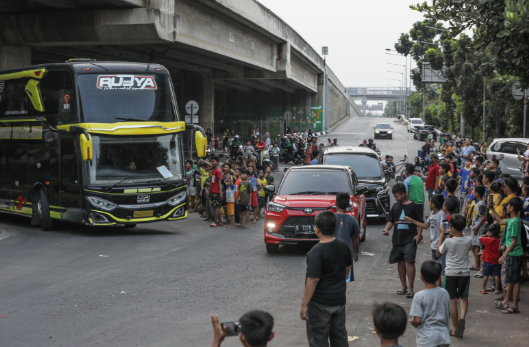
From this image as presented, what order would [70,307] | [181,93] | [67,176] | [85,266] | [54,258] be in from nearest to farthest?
[70,307] < [85,266] < [54,258] < [67,176] < [181,93]

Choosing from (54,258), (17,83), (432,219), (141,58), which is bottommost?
(54,258)

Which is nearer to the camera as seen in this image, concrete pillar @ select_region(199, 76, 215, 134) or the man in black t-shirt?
the man in black t-shirt

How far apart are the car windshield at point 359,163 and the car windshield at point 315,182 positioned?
4141 mm

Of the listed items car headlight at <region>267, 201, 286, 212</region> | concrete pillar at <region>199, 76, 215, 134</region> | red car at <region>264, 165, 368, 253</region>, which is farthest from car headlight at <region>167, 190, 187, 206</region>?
concrete pillar at <region>199, 76, 215, 134</region>

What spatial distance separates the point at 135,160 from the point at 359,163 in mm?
6400

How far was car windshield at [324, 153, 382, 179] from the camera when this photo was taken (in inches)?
681

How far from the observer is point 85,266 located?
37.1 feet

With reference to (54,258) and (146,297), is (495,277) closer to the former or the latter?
(146,297)

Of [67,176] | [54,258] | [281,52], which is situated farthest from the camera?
[281,52]

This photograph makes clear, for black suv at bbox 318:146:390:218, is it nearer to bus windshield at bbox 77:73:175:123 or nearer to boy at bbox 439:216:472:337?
bus windshield at bbox 77:73:175:123

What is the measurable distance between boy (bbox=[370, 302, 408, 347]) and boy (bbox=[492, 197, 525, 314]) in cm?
472

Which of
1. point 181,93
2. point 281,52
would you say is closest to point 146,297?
point 281,52

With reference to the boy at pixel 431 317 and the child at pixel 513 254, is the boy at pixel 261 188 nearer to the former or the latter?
the child at pixel 513 254

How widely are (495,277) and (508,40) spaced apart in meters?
3.71
